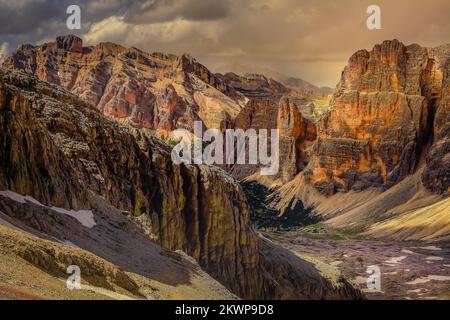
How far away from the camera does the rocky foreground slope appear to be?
52.2 m

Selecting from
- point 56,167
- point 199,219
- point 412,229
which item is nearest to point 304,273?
point 199,219

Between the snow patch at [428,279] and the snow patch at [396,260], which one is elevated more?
the snow patch at [396,260]

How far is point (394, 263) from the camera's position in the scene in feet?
522

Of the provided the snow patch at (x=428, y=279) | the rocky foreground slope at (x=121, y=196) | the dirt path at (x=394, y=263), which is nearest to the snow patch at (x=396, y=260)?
the dirt path at (x=394, y=263)

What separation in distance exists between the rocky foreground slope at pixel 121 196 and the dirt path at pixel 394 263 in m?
35.8

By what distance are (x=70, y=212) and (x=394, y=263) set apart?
114 m

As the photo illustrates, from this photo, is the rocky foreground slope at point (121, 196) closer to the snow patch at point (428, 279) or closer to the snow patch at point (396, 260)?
the snow patch at point (428, 279)

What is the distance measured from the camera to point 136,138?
258ft

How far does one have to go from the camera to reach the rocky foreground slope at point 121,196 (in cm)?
5216

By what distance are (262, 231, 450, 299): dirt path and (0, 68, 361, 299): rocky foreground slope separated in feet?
118

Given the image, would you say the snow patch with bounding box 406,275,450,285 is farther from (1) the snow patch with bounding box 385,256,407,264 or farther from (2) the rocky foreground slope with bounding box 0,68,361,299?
(2) the rocky foreground slope with bounding box 0,68,361,299

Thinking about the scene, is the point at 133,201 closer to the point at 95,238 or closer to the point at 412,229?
the point at 95,238

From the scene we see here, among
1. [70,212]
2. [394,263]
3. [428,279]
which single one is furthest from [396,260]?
[70,212]

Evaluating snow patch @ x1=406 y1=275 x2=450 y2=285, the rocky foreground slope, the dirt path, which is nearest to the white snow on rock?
the rocky foreground slope
